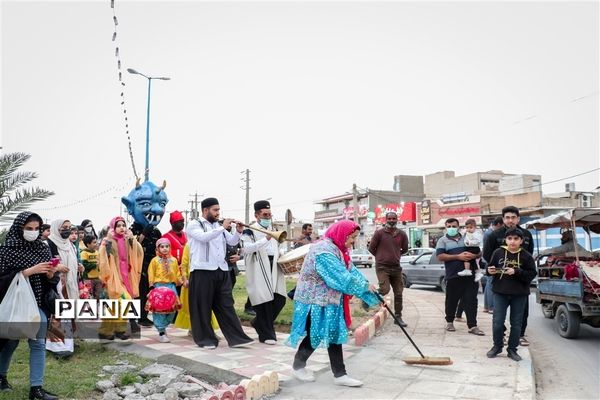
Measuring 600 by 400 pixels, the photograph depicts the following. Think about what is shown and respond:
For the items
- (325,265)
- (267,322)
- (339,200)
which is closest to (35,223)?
(325,265)

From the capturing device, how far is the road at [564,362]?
17.9 ft

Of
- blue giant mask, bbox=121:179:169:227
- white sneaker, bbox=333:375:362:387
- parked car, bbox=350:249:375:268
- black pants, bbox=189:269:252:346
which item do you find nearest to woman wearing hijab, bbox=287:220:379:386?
white sneaker, bbox=333:375:362:387

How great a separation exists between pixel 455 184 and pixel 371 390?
47774mm

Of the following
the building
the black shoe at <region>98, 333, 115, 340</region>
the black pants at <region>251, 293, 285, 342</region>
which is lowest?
the black shoe at <region>98, 333, 115, 340</region>

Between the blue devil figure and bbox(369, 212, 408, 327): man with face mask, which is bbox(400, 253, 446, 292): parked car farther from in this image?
the blue devil figure

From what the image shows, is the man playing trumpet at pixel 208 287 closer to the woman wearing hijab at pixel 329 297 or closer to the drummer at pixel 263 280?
the drummer at pixel 263 280

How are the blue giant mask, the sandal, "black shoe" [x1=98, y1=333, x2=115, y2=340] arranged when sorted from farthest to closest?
the blue giant mask
the sandal
"black shoe" [x1=98, y1=333, x2=115, y2=340]

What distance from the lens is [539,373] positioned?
243 inches

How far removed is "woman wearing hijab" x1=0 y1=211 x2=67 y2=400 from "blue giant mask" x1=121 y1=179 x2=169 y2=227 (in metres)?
3.55

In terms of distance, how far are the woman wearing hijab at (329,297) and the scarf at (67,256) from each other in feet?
9.31

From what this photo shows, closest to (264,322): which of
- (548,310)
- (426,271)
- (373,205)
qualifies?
(548,310)

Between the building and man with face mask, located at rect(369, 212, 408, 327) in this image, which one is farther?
the building

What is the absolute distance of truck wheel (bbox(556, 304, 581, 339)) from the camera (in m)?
7.88

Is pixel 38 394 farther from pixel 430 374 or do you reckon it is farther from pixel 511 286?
pixel 511 286
